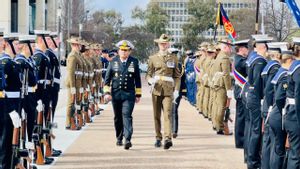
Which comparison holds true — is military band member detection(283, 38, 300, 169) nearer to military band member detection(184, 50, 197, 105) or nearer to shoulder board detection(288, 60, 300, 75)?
shoulder board detection(288, 60, 300, 75)

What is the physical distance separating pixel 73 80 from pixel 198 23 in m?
74.9

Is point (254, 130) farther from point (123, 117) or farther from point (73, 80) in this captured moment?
point (73, 80)

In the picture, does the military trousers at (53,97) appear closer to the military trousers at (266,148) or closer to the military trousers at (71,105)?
the military trousers at (71,105)

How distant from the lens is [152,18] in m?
93.4

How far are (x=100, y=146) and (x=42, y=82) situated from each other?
2.50 meters

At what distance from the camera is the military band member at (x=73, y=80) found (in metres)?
15.7

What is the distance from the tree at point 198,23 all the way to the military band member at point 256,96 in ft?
255

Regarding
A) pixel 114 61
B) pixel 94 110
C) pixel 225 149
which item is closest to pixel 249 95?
pixel 225 149

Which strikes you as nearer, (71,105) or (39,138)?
(39,138)

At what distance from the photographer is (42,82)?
11.4 metres

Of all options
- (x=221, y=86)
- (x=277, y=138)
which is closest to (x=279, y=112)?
(x=277, y=138)

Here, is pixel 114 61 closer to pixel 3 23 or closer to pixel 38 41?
pixel 38 41

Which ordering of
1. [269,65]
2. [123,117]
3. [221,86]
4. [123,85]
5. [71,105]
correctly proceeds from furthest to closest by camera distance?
[71,105] → [221,86] → [123,85] → [123,117] → [269,65]

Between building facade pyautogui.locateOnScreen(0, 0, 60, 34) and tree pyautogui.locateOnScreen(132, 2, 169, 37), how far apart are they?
100ft
